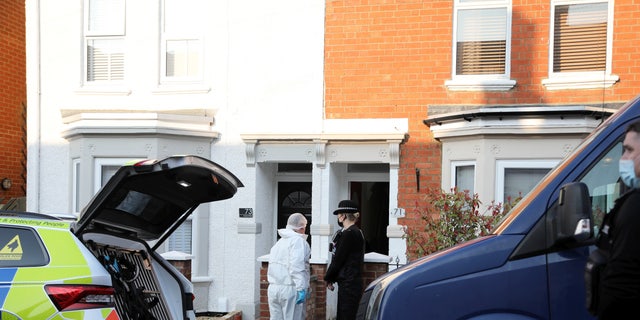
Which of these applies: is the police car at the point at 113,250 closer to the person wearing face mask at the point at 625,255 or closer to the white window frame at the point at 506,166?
the person wearing face mask at the point at 625,255

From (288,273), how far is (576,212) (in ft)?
17.1

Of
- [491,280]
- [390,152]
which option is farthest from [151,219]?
[390,152]

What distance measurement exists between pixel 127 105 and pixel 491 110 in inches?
236

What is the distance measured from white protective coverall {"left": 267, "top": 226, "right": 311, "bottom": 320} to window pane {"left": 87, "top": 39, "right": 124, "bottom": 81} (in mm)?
5468

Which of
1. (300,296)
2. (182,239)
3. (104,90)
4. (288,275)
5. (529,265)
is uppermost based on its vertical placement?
(104,90)

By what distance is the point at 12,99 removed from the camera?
1484 cm

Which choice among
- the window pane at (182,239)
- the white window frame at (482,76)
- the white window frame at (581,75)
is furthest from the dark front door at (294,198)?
the white window frame at (581,75)

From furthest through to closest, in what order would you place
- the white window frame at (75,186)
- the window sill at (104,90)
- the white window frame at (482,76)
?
the white window frame at (75,186), the window sill at (104,90), the white window frame at (482,76)

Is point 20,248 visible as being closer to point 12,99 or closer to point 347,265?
point 347,265

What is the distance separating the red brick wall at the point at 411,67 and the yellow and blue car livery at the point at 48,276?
21.0ft

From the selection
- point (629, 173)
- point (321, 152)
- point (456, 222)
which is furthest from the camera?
point (321, 152)

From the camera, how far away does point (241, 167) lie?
12.1 meters

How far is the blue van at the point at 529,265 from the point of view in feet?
13.4

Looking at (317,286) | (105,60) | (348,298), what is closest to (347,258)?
(348,298)
